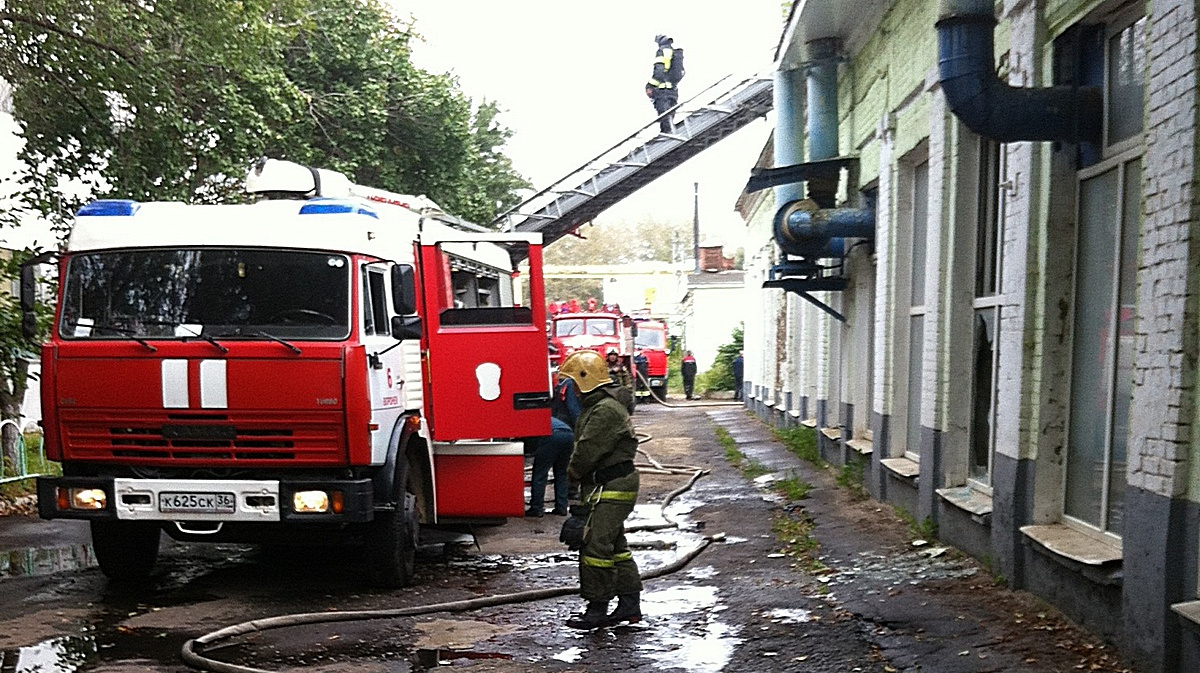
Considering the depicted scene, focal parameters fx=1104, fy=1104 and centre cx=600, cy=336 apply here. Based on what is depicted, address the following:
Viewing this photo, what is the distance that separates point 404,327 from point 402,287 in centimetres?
34

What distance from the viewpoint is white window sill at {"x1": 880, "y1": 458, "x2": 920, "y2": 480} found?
958 centimetres

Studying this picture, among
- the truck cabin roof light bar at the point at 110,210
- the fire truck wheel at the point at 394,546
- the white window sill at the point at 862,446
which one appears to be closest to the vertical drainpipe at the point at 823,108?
the white window sill at the point at 862,446

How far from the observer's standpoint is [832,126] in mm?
14148

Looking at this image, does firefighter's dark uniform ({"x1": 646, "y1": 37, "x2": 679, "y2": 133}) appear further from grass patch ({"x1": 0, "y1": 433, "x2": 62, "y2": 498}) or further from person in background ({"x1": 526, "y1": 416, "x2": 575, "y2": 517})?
grass patch ({"x1": 0, "y1": 433, "x2": 62, "y2": 498})

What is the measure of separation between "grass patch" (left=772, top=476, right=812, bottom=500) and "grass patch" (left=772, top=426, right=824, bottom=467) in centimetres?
182

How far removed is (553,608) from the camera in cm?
711

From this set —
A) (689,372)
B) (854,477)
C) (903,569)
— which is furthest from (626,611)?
(689,372)

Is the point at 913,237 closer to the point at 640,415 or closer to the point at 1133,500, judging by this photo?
the point at 1133,500

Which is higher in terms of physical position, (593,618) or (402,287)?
(402,287)

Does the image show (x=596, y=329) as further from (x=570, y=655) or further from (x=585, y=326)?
(x=570, y=655)

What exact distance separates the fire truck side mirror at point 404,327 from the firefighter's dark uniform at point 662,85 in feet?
51.1

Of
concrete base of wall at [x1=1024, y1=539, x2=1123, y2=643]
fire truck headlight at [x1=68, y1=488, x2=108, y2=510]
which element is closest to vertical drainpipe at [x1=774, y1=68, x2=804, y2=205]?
concrete base of wall at [x1=1024, y1=539, x2=1123, y2=643]

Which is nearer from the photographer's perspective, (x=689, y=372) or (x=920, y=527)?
(x=920, y=527)

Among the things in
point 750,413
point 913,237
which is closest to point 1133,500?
point 913,237
